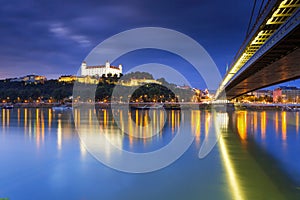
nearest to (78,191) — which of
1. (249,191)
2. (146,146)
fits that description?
(249,191)

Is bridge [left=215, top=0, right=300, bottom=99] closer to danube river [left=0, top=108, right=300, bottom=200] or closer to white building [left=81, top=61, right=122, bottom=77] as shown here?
danube river [left=0, top=108, right=300, bottom=200]

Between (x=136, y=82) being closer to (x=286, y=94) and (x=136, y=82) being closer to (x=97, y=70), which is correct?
(x=97, y=70)

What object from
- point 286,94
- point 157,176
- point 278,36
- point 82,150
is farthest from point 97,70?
point 157,176

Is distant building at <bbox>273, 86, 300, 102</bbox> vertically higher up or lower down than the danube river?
higher up

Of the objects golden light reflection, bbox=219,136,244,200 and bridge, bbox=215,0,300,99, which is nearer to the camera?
golden light reflection, bbox=219,136,244,200

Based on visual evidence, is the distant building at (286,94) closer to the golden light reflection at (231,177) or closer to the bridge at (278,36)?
the bridge at (278,36)

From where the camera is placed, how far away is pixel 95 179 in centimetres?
643

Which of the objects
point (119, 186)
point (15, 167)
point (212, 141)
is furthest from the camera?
point (212, 141)

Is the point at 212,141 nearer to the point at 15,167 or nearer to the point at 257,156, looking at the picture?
the point at 257,156

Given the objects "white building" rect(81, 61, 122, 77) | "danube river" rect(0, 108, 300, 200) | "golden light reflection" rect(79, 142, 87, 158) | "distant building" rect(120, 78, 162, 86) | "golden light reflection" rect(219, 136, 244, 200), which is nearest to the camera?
"golden light reflection" rect(219, 136, 244, 200)

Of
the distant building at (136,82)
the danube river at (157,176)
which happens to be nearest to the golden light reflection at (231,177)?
the danube river at (157,176)

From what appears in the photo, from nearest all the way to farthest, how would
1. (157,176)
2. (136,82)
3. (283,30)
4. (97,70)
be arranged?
(157,176)
(283,30)
(136,82)
(97,70)

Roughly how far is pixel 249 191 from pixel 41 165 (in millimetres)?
5096

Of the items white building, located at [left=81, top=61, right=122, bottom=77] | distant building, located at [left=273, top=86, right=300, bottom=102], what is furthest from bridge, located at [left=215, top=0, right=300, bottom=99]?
distant building, located at [left=273, top=86, right=300, bottom=102]
